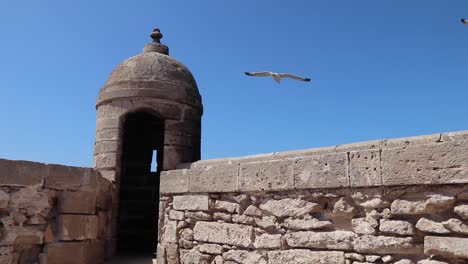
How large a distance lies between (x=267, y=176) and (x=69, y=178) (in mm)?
→ 2861

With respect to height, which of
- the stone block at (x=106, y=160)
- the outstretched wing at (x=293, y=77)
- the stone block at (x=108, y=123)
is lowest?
the stone block at (x=106, y=160)

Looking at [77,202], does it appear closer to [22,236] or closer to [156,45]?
[22,236]

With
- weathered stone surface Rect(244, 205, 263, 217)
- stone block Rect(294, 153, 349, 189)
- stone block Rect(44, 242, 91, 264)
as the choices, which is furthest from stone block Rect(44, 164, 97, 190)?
stone block Rect(294, 153, 349, 189)

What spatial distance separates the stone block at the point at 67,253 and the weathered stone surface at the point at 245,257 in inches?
84.7

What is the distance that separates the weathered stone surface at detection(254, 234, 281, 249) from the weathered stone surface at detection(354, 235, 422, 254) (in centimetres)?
90

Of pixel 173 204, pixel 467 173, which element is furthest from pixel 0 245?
pixel 467 173

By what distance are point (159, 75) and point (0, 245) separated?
3319mm

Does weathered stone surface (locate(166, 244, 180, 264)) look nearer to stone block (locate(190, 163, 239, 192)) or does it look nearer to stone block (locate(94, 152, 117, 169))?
stone block (locate(190, 163, 239, 192))

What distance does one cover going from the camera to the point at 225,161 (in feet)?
18.5

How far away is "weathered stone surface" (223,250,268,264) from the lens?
473 cm

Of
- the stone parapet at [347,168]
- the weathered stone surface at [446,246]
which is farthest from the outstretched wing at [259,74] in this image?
the weathered stone surface at [446,246]

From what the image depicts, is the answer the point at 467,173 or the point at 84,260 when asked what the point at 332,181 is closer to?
the point at 467,173

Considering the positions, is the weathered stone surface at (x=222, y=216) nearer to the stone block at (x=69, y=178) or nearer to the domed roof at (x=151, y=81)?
the stone block at (x=69, y=178)

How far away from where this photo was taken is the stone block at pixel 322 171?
163 inches
